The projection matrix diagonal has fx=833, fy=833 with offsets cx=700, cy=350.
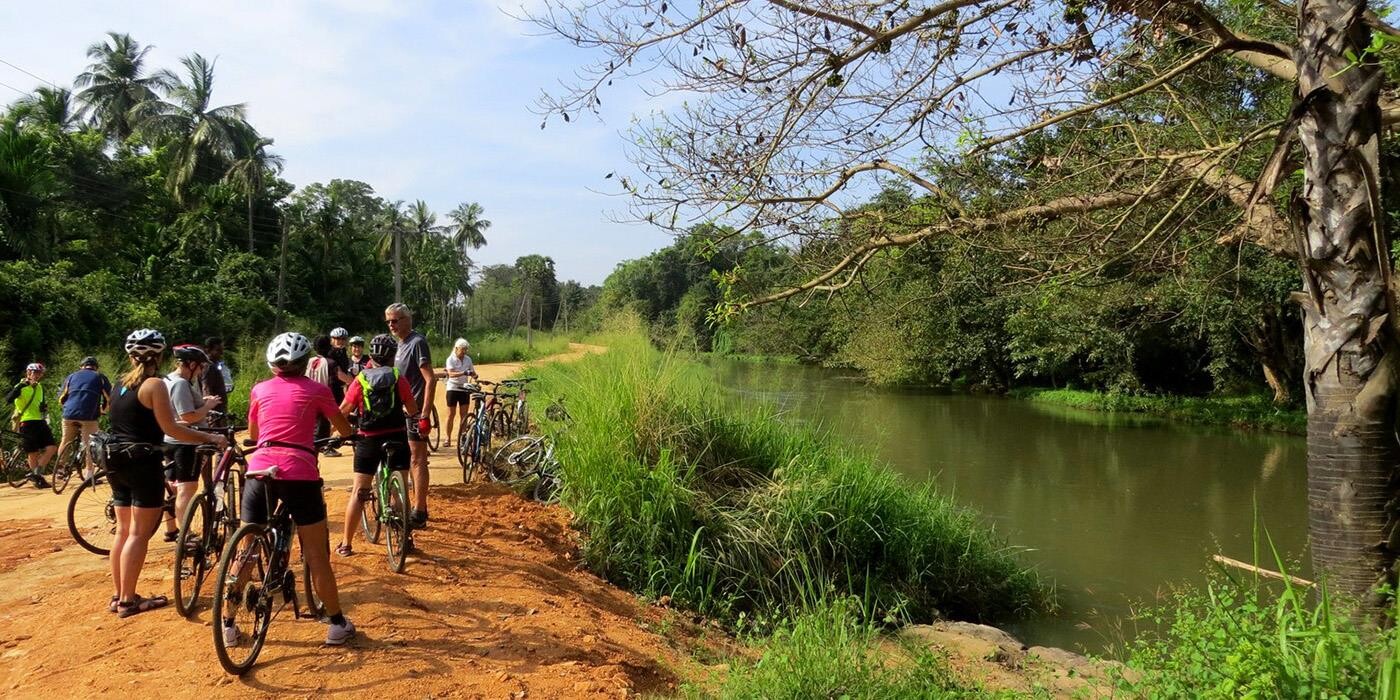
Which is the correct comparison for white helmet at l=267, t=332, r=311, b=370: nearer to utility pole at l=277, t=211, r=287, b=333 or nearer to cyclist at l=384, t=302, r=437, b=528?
cyclist at l=384, t=302, r=437, b=528

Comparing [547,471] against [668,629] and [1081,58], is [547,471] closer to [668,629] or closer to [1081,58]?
[668,629]

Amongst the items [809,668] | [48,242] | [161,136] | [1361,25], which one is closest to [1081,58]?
[1361,25]

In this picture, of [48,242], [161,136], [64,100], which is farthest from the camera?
[161,136]

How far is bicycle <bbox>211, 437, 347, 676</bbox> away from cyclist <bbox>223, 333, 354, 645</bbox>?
0.14ft

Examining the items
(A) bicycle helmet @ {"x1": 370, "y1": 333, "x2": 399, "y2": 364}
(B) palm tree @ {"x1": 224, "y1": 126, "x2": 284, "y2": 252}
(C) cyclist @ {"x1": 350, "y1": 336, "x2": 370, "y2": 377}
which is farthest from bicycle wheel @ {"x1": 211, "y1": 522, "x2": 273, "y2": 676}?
(B) palm tree @ {"x1": 224, "y1": 126, "x2": 284, "y2": 252}

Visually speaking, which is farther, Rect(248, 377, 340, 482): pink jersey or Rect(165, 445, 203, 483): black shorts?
Rect(165, 445, 203, 483): black shorts

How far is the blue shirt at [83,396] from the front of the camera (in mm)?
9484

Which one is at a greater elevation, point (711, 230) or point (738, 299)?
point (711, 230)

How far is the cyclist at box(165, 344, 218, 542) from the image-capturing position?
539 cm

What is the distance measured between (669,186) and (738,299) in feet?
2.85

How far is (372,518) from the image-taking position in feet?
20.4

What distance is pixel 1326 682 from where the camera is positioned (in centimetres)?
291

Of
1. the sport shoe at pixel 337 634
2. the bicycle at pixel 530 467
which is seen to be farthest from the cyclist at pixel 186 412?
the bicycle at pixel 530 467

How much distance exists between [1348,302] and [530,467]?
6.88 meters
